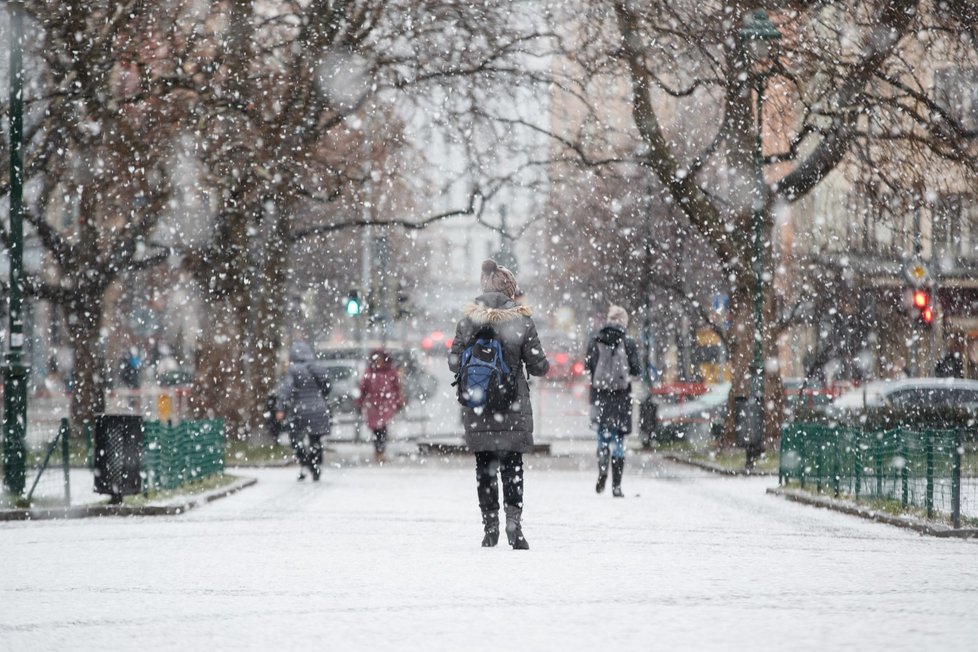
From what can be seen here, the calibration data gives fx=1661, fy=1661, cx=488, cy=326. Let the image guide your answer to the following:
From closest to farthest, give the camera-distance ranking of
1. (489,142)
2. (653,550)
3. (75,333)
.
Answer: (653,550) < (489,142) < (75,333)

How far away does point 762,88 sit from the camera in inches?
913

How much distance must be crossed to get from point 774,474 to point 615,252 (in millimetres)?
20301

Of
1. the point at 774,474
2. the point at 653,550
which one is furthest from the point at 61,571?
the point at 774,474

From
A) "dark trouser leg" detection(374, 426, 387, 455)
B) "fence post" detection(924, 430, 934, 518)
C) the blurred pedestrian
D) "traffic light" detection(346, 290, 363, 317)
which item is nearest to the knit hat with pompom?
"fence post" detection(924, 430, 934, 518)

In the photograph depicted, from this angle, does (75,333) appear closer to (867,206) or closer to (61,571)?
(867,206)

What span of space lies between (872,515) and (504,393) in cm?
553

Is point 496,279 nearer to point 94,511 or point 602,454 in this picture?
point 94,511

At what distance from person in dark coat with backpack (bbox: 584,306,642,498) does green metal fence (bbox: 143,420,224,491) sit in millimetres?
4514

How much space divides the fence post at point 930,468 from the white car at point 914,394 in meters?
15.4

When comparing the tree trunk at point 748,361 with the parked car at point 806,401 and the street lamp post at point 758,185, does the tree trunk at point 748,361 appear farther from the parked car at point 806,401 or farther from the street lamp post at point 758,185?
the street lamp post at point 758,185

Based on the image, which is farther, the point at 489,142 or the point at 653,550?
A: the point at 489,142

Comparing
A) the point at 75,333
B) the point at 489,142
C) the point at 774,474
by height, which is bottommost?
the point at 774,474

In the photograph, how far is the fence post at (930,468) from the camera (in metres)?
14.4

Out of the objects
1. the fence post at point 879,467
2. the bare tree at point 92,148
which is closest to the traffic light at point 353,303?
the bare tree at point 92,148
